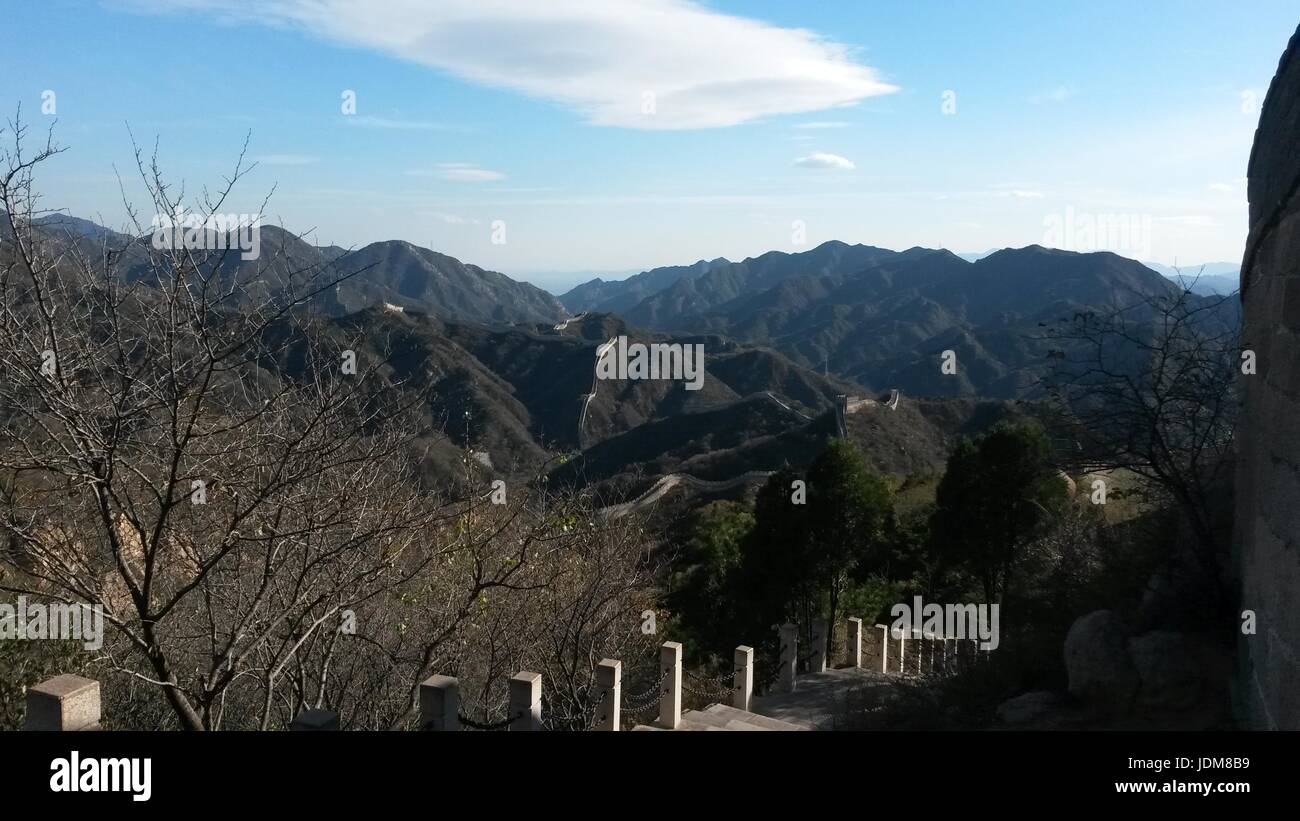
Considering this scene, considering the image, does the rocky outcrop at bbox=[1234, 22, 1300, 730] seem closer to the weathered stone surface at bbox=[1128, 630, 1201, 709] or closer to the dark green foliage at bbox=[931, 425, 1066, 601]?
the weathered stone surface at bbox=[1128, 630, 1201, 709]

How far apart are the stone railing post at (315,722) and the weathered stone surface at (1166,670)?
4.80 metres

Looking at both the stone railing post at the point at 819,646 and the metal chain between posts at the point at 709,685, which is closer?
the metal chain between posts at the point at 709,685

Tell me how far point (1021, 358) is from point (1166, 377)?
76.3 metres

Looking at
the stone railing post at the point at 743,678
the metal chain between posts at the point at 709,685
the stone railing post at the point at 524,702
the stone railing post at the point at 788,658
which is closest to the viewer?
the stone railing post at the point at 524,702

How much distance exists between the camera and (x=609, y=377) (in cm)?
6256

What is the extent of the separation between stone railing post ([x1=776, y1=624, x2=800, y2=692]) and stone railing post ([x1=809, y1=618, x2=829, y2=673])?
4.96 feet

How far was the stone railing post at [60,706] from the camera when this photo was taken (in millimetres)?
3365

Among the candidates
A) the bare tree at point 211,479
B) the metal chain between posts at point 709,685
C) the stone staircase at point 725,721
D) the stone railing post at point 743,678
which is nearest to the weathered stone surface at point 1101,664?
the stone staircase at point 725,721

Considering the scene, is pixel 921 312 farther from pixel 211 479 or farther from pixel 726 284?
pixel 211 479

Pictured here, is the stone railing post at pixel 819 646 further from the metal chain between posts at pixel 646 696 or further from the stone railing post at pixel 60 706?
the stone railing post at pixel 60 706

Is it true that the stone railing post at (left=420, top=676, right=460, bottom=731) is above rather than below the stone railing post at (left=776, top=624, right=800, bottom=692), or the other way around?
above

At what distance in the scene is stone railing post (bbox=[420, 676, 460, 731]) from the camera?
4.14 meters

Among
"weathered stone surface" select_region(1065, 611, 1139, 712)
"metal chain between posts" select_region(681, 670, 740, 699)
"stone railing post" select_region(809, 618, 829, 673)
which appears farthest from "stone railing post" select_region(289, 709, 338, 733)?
"stone railing post" select_region(809, 618, 829, 673)
